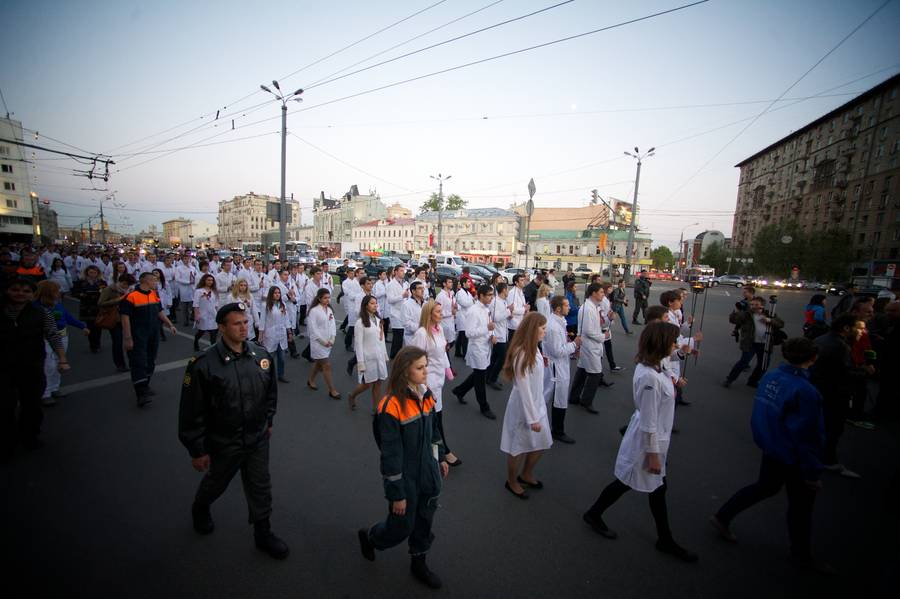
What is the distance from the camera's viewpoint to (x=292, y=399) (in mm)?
6113

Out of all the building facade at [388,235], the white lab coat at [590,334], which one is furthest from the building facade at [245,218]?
the white lab coat at [590,334]

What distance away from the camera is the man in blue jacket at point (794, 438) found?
2.79 metres

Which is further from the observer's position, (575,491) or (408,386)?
(575,491)

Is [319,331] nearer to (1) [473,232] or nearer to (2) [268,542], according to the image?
(2) [268,542]

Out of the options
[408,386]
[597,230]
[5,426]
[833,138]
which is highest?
[833,138]

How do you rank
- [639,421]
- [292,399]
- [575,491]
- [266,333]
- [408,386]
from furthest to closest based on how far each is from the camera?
[266,333] → [292,399] → [575,491] → [639,421] → [408,386]

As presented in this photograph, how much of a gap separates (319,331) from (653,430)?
4968 mm

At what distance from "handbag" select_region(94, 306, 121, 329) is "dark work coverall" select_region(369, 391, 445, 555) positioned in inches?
273

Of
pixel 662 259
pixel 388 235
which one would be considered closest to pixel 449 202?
pixel 388 235

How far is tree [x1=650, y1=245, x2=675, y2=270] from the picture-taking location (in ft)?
359

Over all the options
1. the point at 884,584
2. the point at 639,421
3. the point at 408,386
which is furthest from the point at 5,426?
the point at 884,584

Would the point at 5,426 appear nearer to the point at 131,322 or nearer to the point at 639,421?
the point at 131,322

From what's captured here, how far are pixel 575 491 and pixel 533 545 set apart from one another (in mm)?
993

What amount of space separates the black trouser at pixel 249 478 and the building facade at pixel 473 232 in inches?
2292
